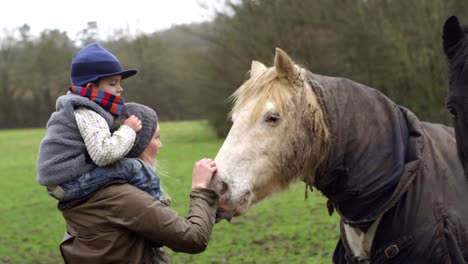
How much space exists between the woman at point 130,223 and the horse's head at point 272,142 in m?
0.09

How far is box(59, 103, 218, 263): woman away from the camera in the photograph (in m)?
Result: 2.37

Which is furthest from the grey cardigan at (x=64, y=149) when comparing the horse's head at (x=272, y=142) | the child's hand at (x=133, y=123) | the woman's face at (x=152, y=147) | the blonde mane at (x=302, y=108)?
the blonde mane at (x=302, y=108)

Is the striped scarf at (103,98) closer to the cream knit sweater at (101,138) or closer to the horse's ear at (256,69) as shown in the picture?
the cream knit sweater at (101,138)

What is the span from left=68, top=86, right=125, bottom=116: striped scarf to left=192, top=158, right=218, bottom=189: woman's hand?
49 centimetres

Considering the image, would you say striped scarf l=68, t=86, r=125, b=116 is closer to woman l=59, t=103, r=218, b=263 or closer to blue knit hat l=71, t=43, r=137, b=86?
blue knit hat l=71, t=43, r=137, b=86

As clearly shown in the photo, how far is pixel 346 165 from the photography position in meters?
2.56

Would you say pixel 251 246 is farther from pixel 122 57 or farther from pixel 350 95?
pixel 122 57

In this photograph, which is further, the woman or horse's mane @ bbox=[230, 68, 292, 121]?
horse's mane @ bbox=[230, 68, 292, 121]

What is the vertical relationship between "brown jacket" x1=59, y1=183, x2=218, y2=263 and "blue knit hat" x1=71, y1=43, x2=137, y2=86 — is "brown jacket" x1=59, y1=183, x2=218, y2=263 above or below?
below

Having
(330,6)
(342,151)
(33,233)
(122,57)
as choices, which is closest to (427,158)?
(342,151)

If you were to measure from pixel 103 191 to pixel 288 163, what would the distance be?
2.92ft

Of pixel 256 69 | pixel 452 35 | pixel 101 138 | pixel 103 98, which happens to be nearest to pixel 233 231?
pixel 256 69

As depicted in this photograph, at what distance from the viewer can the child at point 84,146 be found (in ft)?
7.82

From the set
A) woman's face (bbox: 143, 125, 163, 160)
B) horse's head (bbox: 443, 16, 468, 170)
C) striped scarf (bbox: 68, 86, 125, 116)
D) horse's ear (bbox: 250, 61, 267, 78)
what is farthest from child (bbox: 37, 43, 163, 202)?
horse's head (bbox: 443, 16, 468, 170)
